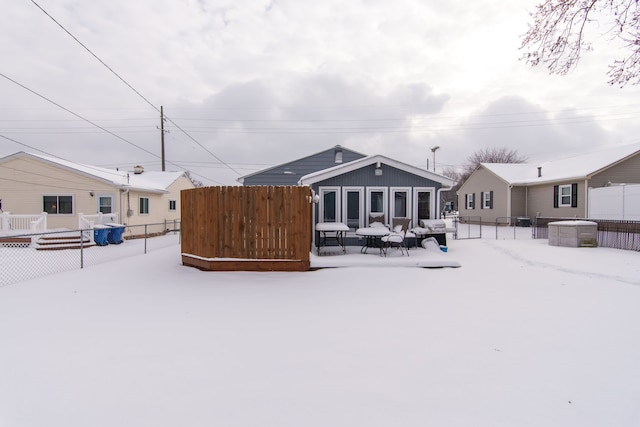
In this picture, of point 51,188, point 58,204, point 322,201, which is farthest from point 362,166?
point 51,188

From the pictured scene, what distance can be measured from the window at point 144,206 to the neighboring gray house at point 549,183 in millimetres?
20294

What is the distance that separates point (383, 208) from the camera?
1058 centimetres

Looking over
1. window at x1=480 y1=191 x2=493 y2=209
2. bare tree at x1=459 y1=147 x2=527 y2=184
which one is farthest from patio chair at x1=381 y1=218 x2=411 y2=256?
bare tree at x1=459 y1=147 x2=527 y2=184

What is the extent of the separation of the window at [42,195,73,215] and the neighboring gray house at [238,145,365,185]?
8875 mm

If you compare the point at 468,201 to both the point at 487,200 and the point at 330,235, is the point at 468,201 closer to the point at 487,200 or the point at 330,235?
the point at 487,200

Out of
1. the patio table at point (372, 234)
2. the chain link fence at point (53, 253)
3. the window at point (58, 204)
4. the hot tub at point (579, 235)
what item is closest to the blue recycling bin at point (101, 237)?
the chain link fence at point (53, 253)

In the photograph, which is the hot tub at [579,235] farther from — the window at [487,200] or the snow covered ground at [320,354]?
the window at [487,200]

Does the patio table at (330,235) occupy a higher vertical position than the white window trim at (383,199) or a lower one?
lower

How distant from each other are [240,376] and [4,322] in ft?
11.9

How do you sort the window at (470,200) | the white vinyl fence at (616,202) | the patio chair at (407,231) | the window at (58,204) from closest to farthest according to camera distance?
the patio chair at (407,231), the white vinyl fence at (616,202), the window at (58,204), the window at (470,200)

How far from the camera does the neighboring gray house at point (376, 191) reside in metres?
10.4

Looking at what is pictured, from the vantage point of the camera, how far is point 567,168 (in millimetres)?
19281

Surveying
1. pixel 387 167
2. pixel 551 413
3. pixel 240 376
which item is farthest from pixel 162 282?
pixel 387 167

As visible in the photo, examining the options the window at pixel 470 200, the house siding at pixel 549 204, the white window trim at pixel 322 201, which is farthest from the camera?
the window at pixel 470 200
